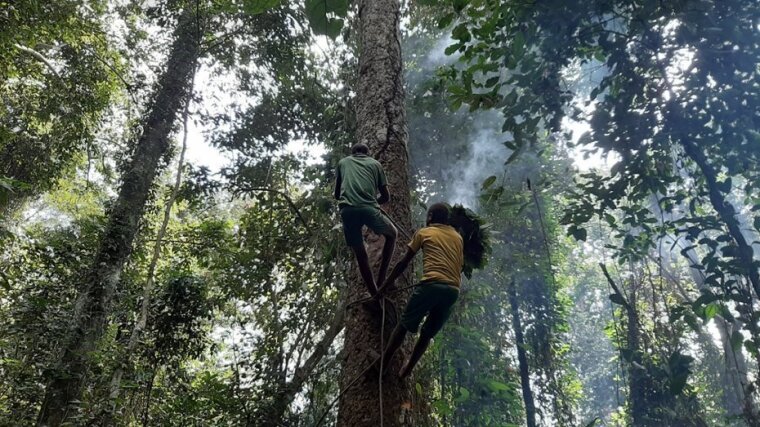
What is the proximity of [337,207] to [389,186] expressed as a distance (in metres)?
3.20

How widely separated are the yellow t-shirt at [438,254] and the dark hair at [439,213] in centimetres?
14

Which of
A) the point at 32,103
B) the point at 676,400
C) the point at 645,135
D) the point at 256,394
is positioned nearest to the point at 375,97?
the point at 645,135

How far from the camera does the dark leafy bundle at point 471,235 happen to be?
338 centimetres

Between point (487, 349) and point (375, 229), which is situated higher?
point (487, 349)

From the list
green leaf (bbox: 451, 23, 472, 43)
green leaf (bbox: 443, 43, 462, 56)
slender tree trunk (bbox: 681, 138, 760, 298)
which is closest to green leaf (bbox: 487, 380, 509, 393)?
slender tree trunk (bbox: 681, 138, 760, 298)

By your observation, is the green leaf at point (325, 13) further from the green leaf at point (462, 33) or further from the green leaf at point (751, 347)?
the green leaf at point (751, 347)

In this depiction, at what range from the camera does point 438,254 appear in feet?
9.37

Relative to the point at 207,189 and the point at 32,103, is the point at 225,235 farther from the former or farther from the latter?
the point at 32,103

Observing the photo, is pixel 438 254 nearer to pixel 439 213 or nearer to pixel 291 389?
pixel 439 213

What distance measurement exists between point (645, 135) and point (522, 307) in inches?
350

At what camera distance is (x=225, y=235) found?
7902 mm

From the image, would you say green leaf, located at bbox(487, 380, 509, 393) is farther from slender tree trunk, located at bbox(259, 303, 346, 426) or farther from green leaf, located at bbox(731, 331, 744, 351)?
green leaf, located at bbox(731, 331, 744, 351)

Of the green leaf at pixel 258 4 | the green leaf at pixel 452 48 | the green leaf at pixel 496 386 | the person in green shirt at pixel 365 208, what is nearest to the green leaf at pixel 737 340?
the person in green shirt at pixel 365 208

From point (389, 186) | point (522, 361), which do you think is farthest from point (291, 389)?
point (522, 361)
